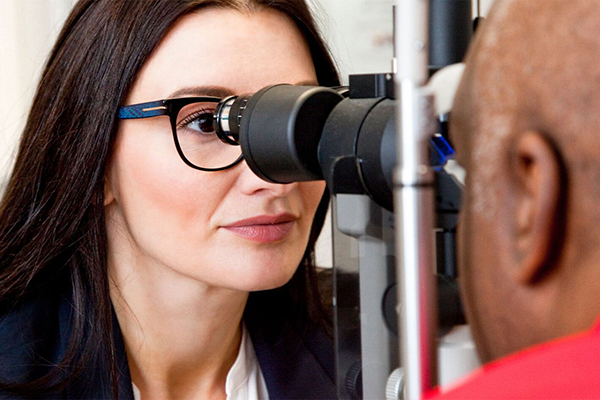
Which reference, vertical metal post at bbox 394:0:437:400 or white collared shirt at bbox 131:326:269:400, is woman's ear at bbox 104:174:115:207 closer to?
white collared shirt at bbox 131:326:269:400

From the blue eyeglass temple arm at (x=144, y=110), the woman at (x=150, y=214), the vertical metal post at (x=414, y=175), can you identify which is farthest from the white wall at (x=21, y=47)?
the vertical metal post at (x=414, y=175)

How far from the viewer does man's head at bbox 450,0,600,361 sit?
0.38m

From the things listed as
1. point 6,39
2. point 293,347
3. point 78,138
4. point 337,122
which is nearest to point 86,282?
point 78,138

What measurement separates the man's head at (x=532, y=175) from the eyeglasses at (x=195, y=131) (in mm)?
624

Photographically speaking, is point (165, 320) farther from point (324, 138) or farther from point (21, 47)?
point (21, 47)

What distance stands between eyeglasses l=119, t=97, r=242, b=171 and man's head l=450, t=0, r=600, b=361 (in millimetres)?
624

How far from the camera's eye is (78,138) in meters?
1.11

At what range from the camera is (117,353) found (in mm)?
1133

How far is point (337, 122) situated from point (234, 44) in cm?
45

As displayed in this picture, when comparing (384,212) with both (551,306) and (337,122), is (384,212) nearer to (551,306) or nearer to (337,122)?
(337,122)

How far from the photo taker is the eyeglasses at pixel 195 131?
1028mm

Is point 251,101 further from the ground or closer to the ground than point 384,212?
further from the ground

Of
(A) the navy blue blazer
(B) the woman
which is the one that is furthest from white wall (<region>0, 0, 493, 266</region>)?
(B) the woman

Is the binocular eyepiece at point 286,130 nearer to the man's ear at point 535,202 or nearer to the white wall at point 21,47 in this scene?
the man's ear at point 535,202
